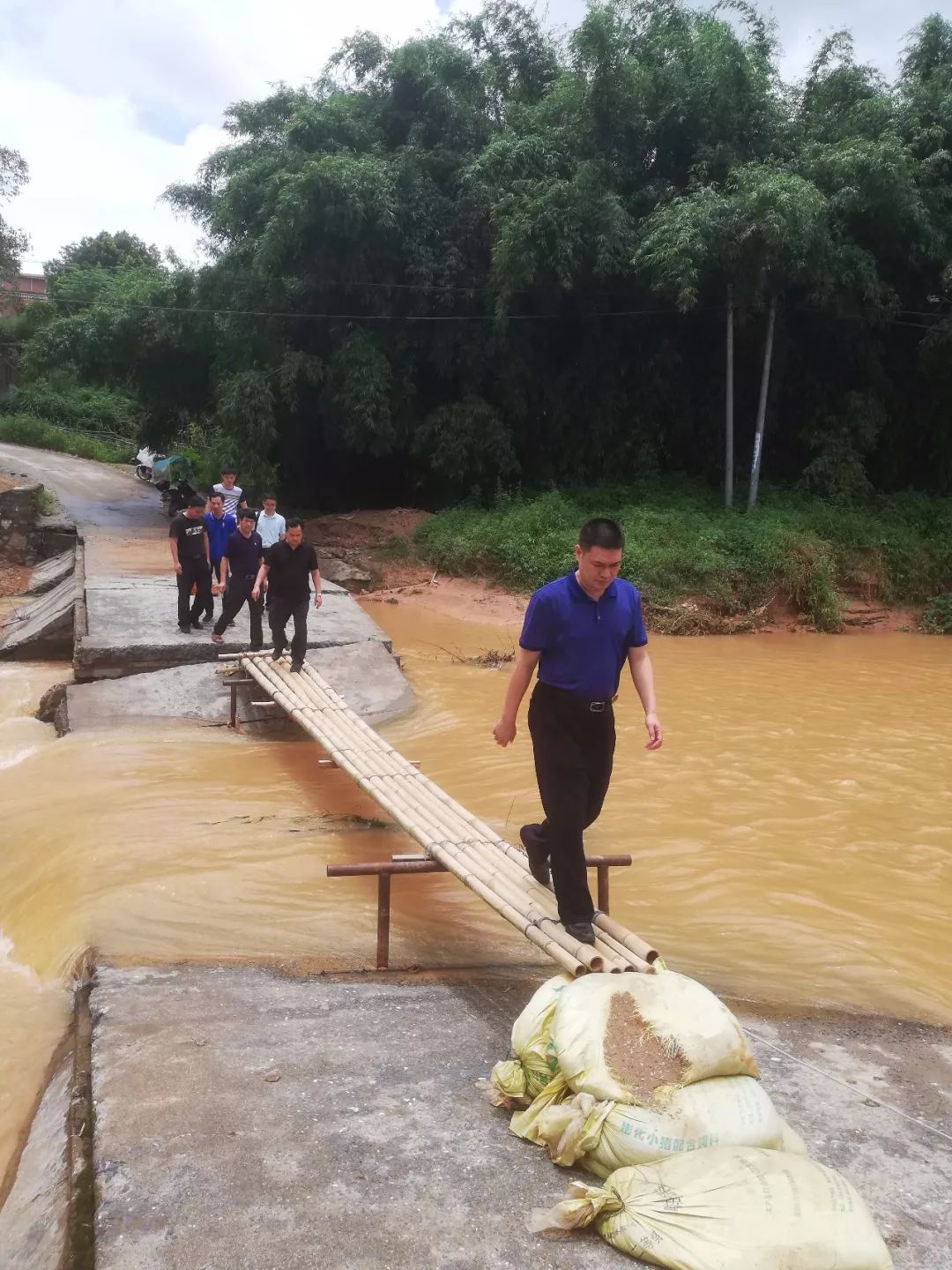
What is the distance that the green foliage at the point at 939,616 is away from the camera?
13.9 meters

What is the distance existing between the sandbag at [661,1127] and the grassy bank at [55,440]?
117ft

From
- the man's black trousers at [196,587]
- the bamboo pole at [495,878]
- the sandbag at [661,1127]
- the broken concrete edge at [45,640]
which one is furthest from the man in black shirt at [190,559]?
the sandbag at [661,1127]

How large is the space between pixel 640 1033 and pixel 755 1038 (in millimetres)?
862

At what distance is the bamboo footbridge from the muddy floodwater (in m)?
0.41

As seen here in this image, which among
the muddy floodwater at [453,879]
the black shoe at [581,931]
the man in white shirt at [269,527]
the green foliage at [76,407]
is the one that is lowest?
the muddy floodwater at [453,879]

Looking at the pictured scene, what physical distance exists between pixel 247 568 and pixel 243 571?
1.6 inches

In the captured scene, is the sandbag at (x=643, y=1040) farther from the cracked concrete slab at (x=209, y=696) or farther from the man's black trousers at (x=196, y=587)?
→ the man's black trousers at (x=196, y=587)

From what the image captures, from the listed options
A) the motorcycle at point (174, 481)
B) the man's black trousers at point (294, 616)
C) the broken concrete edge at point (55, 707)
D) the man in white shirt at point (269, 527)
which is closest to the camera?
the man's black trousers at point (294, 616)

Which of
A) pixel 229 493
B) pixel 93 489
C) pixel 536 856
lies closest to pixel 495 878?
pixel 536 856

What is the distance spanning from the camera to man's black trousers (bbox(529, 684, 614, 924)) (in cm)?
367

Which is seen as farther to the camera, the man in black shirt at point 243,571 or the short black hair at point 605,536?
the man in black shirt at point 243,571

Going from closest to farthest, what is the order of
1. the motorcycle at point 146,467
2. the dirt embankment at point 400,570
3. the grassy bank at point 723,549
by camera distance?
the grassy bank at point 723,549 → the dirt embankment at point 400,570 → the motorcycle at point 146,467

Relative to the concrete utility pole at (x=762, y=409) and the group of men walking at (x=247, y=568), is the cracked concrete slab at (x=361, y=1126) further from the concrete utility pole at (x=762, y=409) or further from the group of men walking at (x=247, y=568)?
the concrete utility pole at (x=762, y=409)

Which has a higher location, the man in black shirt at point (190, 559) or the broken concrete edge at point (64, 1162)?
the man in black shirt at point (190, 559)
